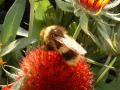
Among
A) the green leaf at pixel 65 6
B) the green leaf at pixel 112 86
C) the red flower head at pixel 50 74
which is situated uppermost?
the green leaf at pixel 65 6

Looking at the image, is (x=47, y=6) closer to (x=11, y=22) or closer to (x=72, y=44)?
(x=11, y=22)

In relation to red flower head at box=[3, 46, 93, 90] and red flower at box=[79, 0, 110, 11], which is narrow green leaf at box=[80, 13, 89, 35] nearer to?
red flower at box=[79, 0, 110, 11]

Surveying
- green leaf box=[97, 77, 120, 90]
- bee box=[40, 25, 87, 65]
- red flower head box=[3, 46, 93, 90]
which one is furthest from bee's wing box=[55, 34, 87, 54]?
green leaf box=[97, 77, 120, 90]

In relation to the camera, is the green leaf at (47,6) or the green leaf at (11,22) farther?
the green leaf at (47,6)

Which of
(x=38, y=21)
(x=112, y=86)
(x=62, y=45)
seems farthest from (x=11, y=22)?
(x=112, y=86)

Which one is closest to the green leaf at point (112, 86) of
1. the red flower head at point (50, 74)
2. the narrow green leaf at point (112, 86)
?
the narrow green leaf at point (112, 86)

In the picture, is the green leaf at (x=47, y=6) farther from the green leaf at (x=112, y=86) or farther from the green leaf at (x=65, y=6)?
the green leaf at (x=112, y=86)

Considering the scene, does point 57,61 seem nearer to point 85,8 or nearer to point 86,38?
point 85,8
